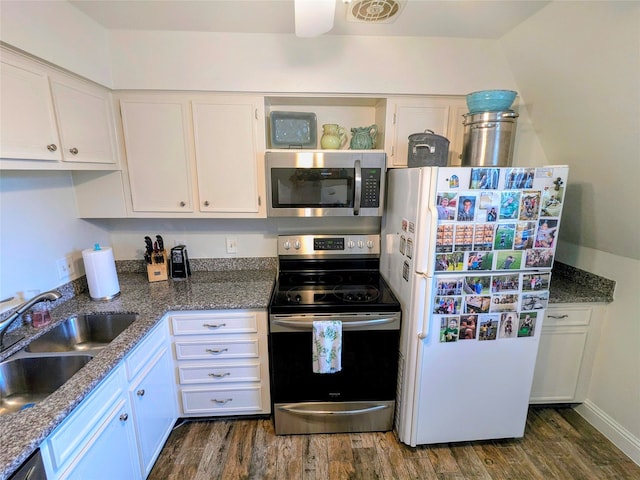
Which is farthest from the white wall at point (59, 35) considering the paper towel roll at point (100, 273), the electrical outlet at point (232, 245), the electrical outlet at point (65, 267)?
the electrical outlet at point (232, 245)

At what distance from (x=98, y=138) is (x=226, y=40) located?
945 mm

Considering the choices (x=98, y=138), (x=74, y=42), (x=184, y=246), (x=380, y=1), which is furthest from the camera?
(x=184, y=246)

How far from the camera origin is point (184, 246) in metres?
2.26

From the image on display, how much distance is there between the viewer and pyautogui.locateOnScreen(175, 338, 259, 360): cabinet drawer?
6.11 ft

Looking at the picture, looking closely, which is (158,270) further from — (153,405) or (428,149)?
(428,149)

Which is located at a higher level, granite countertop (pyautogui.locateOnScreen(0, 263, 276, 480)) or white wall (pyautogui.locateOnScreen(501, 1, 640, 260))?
white wall (pyautogui.locateOnScreen(501, 1, 640, 260))

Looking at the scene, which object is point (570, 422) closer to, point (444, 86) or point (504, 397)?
point (504, 397)

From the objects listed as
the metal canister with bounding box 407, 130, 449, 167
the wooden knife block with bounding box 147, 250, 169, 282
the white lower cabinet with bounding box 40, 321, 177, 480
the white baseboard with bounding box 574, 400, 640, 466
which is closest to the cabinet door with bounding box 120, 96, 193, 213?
the wooden knife block with bounding box 147, 250, 169, 282

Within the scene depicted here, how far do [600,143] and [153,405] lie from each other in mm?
2737

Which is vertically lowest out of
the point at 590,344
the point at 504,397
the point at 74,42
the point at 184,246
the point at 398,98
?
the point at 504,397

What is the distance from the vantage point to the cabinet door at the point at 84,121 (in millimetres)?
1515

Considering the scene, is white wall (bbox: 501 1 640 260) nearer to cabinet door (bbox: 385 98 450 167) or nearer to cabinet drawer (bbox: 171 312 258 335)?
cabinet door (bbox: 385 98 450 167)

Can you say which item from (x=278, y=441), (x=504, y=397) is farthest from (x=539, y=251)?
(x=278, y=441)

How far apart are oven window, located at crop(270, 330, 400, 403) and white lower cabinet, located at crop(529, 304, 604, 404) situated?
1017 mm
